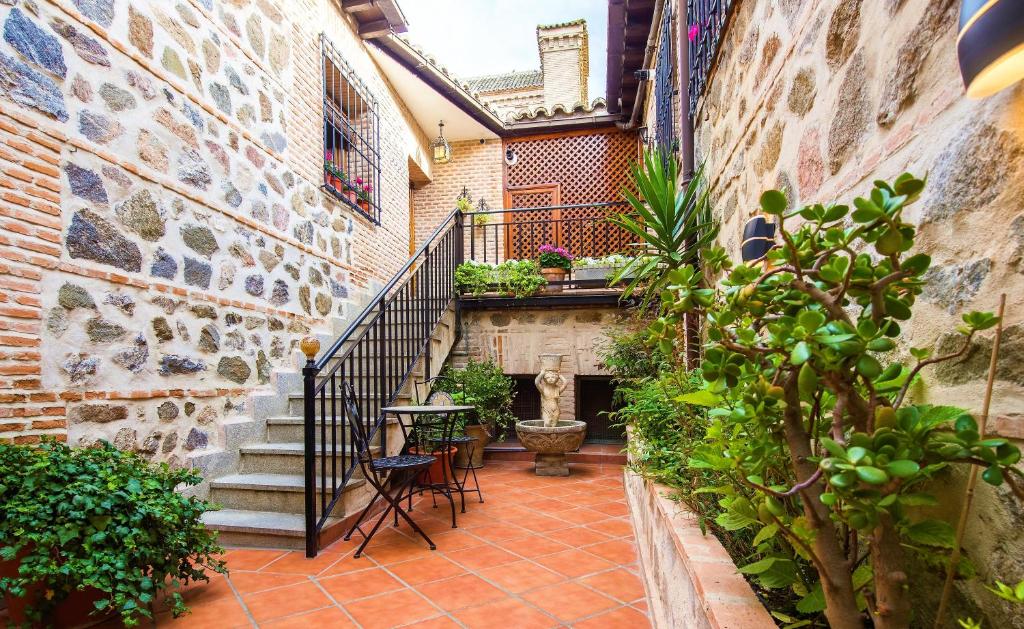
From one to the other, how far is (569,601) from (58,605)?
2064 mm

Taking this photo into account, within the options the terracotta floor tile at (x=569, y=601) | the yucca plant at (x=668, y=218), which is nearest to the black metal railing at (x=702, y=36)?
the yucca plant at (x=668, y=218)

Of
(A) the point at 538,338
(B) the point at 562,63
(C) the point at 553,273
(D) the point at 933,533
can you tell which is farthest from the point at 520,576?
(B) the point at 562,63

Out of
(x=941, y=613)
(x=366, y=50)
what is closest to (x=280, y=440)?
(x=941, y=613)

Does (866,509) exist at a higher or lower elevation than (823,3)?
lower

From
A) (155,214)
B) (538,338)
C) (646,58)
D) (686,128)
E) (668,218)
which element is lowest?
(538,338)

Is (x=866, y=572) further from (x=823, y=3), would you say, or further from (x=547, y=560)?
(x=547, y=560)

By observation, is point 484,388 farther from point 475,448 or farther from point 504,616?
point 504,616

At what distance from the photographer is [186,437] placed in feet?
11.0

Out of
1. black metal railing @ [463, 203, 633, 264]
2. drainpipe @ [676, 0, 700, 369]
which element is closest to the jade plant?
drainpipe @ [676, 0, 700, 369]

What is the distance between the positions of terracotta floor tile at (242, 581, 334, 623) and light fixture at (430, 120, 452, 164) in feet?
23.4

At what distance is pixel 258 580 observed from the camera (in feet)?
8.64

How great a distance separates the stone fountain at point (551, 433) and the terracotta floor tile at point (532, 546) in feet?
5.37

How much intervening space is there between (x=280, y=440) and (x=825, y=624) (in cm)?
383

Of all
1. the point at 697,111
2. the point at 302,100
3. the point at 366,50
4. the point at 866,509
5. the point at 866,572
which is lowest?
the point at 866,572
